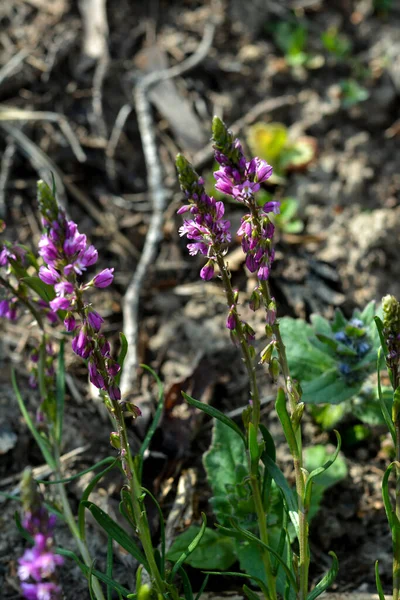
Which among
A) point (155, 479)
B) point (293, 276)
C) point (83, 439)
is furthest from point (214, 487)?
point (293, 276)

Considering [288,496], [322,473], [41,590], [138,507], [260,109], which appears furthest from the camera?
[260,109]

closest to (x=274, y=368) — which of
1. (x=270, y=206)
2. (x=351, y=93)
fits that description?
(x=270, y=206)

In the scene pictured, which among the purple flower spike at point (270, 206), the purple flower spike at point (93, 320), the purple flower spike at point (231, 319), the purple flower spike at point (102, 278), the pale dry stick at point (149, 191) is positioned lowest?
the purple flower spike at point (231, 319)

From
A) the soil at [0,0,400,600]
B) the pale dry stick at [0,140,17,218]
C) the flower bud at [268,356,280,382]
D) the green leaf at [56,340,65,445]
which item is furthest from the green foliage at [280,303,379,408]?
the pale dry stick at [0,140,17,218]

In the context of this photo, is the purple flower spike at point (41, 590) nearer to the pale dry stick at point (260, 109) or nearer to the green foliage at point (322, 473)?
the green foliage at point (322, 473)

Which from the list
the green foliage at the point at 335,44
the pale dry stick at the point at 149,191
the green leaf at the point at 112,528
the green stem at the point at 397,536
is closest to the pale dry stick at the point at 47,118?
the pale dry stick at the point at 149,191

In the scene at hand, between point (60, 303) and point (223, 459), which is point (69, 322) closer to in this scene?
point (60, 303)
